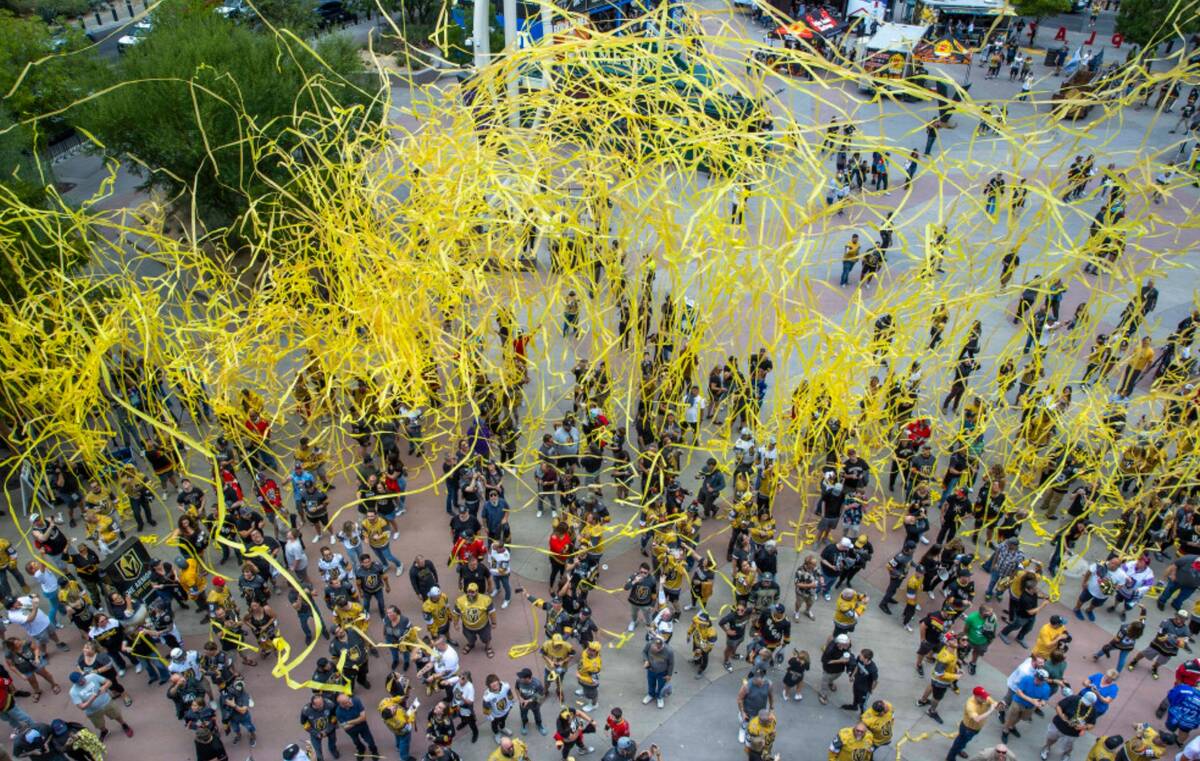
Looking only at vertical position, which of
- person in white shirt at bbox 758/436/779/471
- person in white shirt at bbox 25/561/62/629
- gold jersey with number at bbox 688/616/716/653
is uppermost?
person in white shirt at bbox 758/436/779/471

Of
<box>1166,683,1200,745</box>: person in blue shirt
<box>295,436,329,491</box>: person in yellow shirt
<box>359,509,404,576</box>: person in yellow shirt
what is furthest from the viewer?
<box>295,436,329,491</box>: person in yellow shirt

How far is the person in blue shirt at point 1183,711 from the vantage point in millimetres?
8078

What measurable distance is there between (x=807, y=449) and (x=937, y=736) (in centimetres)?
445

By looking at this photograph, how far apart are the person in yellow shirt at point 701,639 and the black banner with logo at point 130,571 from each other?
6333 mm

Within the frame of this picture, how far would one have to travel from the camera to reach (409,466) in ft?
40.8

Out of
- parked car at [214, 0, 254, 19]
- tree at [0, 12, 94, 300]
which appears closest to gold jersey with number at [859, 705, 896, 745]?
tree at [0, 12, 94, 300]

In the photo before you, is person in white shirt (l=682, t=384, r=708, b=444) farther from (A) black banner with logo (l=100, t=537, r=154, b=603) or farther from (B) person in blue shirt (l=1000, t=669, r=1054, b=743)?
(A) black banner with logo (l=100, t=537, r=154, b=603)

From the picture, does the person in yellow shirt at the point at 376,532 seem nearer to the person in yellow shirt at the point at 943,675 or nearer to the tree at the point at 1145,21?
the person in yellow shirt at the point at 943,675

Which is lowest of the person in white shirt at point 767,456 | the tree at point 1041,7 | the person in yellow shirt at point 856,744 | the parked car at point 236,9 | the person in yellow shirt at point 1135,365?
the person in yellow shirt at point 856,744

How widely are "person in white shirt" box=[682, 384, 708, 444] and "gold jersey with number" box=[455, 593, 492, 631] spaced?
168 inches

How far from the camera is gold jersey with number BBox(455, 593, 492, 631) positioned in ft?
29.6

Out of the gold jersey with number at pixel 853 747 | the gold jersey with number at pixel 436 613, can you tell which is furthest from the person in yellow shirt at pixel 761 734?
the gold jersey with number at pixel 436 613

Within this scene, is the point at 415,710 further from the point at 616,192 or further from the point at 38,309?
the point at 38,309

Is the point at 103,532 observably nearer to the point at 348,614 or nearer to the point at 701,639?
the point at 348,614
